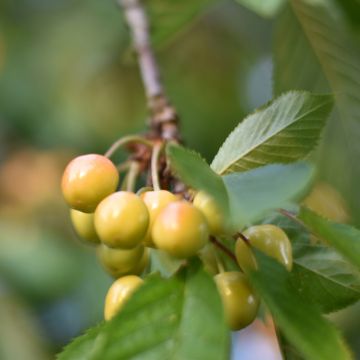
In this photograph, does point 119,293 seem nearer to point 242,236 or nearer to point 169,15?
point 242,236

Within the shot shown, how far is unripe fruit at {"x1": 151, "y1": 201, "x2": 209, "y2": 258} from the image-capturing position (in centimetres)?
94

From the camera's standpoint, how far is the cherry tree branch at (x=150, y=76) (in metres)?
1.59

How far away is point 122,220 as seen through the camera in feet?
3.26

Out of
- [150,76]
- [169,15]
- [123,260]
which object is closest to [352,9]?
[123,260]

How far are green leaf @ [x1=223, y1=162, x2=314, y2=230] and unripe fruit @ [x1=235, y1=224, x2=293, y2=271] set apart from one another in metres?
0.14

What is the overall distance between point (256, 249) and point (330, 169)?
587 mm

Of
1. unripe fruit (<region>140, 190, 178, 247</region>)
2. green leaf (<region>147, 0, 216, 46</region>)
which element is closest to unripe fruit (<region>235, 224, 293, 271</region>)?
unripe fruit (<region>140, 190, 178, 247</region>)

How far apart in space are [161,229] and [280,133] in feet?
0.81

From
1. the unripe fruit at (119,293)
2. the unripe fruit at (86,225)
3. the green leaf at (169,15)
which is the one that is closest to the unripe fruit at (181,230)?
the unripe fruit at (119,293)

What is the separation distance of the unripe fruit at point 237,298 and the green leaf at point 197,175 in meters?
0.14

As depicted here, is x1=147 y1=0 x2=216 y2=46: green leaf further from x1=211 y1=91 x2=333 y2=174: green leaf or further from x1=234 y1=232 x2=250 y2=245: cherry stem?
x1=234 y1=232 x2=250 y2=245: cherry stem

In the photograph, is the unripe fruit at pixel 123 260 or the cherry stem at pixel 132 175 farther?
the cherry stem at pixel 132 175

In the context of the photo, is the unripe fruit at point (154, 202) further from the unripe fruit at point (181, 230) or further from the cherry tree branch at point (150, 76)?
the cherry tree branch at point (150, 76)

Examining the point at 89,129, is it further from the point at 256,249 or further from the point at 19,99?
the point at 256,249
